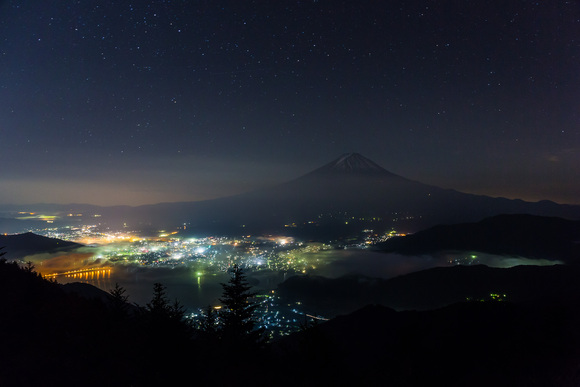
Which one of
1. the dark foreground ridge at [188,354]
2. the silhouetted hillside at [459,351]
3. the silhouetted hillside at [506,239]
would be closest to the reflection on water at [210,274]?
the silhouetted hillside at [506,239]

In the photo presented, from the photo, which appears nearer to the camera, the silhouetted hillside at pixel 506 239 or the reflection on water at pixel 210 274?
the reflection on water at pixel 210 274

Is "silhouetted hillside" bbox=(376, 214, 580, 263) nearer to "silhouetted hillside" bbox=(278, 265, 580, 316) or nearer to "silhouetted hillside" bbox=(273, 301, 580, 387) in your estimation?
"silhouetted hillside" bbox=(278, 265, 580, 316)

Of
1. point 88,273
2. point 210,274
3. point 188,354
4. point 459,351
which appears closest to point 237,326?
point 188,354

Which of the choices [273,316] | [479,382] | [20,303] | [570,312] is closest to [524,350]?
[479,382]

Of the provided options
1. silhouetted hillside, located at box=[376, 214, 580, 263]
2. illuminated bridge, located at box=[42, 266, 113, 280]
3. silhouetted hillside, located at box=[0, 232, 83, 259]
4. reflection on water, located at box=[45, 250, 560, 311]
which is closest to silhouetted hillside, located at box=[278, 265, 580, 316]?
reflection on water, located at box=[45, 250, 560, 311]

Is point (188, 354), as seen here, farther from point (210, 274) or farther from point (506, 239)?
point (506, 239)

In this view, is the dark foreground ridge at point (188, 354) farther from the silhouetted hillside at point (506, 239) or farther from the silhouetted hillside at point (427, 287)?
the silhouetted hillside at point (506, 239)

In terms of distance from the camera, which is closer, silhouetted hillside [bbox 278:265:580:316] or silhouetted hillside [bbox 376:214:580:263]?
silhouetted hillside [bbox 278:265:580:316]

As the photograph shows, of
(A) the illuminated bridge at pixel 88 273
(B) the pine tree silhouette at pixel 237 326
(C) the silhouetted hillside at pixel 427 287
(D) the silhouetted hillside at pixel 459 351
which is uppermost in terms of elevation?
(B) the pine tree silhouette at pixel 237 326
